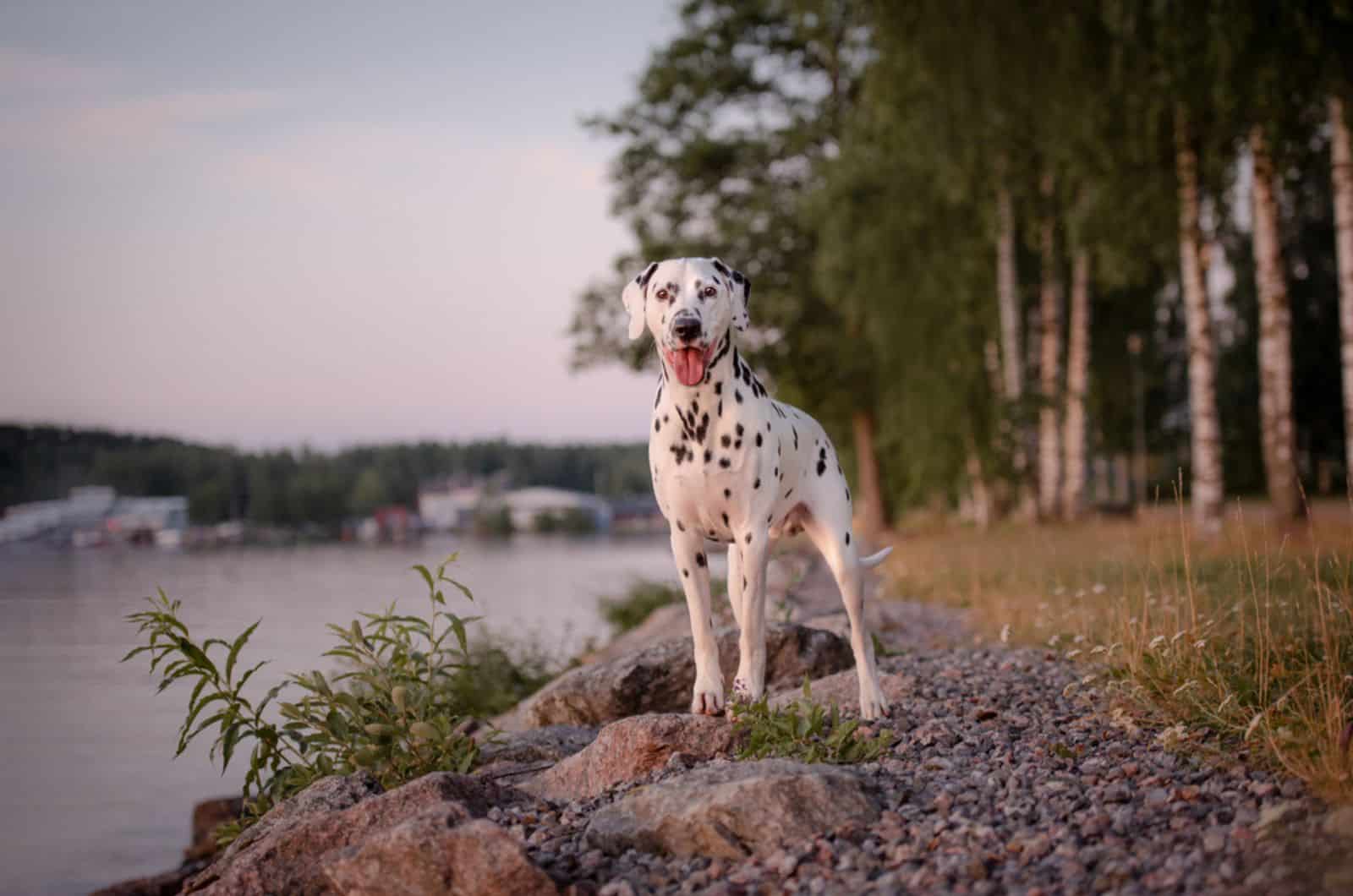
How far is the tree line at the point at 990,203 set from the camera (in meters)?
15.1

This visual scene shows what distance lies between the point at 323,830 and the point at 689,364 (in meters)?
2.58

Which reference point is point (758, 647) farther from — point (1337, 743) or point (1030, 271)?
point (1030, 271)

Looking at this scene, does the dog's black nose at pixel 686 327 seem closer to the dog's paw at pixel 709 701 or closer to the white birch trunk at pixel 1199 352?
the dog's paw at pixel 709 701

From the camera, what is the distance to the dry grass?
197 inches

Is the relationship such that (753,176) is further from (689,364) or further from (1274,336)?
(689,364)

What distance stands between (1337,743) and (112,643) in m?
18.6

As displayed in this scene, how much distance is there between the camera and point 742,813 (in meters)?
4.48

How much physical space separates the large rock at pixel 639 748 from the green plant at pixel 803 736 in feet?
0.45

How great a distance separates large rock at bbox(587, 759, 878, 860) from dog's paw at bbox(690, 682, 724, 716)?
0.99m

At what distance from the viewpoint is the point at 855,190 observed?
22375 millimetres

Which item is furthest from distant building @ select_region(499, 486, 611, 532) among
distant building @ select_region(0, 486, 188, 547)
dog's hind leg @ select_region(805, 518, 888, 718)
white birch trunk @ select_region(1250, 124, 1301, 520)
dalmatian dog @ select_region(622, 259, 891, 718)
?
dalmatian dog @ select_region(622, 259, 891, 718)

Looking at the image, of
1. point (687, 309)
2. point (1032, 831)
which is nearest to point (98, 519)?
point (687, 309)

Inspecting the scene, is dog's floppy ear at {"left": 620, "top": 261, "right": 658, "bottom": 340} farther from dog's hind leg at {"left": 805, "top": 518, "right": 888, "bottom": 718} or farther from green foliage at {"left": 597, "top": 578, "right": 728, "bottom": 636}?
green foliage at {"left": 597, "top": 578, "right": 728, "bottom": 636}

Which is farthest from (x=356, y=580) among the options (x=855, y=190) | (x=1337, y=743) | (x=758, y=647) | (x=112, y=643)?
(x=1337, y=743)
